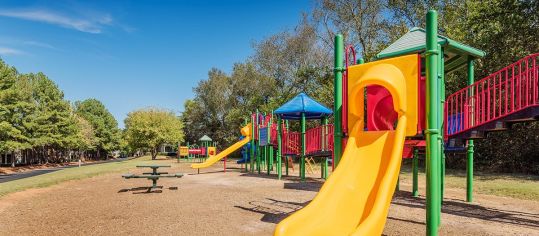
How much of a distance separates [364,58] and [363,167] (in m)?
26.2

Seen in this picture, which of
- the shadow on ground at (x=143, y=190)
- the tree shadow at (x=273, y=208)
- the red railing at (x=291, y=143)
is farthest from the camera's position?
the red railing at (x=291, y=143)

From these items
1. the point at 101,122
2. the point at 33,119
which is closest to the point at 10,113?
the point at 33,119

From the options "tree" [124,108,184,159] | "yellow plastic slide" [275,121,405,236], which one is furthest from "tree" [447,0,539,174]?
"tree" [124,108,184,159]

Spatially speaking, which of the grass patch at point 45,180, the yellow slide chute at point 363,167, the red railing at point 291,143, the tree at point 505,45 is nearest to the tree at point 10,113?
the grass patch at point 45,180

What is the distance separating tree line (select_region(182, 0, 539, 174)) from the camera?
20969 mm

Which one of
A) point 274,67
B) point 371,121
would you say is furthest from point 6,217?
point 274,67

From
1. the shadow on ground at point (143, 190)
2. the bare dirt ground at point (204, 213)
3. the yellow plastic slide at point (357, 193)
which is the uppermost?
the yellow plastic slide at point (357, 193)

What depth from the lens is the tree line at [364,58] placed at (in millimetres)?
20969

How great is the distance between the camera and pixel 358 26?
105 feet

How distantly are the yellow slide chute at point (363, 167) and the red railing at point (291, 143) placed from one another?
10609 mm

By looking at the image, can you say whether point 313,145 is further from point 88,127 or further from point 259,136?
point 88,127

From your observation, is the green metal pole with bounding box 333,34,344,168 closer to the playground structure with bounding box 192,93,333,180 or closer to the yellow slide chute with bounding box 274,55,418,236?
the yellow slide chute with bounding box 274,55,418,236

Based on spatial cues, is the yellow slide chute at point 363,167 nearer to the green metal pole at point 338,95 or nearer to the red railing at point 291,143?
the green metal pole at point 338,95

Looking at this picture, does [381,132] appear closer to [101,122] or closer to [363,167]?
[363,167]
